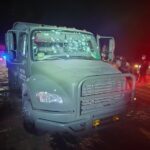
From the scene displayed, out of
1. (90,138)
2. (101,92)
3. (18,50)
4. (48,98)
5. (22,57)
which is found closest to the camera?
(48,98)

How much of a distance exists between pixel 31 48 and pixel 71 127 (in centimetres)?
231

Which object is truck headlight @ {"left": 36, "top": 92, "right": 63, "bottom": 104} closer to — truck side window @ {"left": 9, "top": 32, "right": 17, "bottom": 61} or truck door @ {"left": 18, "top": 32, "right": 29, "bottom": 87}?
truck door @ {"left": 18, "top": 32, "right": 29, "bottom": 87}

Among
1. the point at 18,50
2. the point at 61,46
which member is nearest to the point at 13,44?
the point at 18,50

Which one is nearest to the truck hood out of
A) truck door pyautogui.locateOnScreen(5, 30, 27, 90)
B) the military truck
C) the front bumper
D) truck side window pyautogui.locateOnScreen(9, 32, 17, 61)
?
the military truck

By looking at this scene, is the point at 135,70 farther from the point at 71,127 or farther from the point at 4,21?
the point at 4,21

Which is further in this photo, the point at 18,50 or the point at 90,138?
the point at 18,50

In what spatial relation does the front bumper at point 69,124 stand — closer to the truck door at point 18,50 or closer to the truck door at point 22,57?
the truck door at point 22,57

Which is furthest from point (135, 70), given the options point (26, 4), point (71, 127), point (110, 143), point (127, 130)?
point (26, 4)

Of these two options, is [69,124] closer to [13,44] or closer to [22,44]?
[22,44]

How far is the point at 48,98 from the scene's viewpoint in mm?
4543

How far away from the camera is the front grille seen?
442cm

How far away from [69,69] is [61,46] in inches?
46.9

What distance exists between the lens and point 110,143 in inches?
211

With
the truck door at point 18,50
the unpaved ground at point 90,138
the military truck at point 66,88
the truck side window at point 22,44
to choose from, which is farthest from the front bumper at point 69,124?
the truck side window at point 22,44
